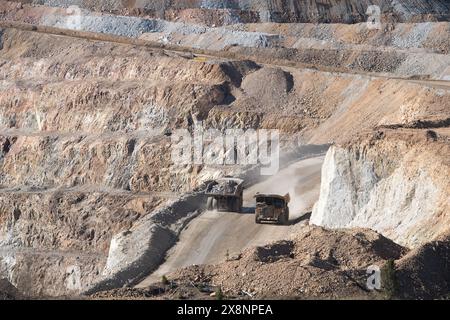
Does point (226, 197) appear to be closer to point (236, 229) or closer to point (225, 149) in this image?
point (236, 229)

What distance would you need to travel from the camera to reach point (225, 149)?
61.1 metres

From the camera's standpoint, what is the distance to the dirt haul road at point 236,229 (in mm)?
40062

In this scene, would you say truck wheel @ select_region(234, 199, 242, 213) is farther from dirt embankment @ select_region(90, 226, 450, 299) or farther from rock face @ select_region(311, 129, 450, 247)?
dirt embankment @ select_region(90, 226, 450, 299)

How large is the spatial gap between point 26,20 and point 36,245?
132 feet

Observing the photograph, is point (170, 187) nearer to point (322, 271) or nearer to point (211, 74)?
point (211, 74)

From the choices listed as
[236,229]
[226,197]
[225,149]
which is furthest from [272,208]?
[225,149]

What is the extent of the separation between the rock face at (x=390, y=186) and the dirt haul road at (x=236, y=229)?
2.83 metres

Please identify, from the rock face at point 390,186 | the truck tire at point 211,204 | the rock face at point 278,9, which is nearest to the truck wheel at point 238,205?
the truck tire at point 211,204

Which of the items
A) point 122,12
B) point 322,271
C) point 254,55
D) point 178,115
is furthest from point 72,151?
point 322,271

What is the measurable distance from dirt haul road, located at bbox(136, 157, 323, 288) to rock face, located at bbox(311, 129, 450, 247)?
9.30ft

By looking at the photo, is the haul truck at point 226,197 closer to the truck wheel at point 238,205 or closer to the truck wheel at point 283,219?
the truck wheel at point 238,205

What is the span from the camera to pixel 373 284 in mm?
28594

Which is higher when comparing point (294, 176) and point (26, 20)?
point (26, 20)
